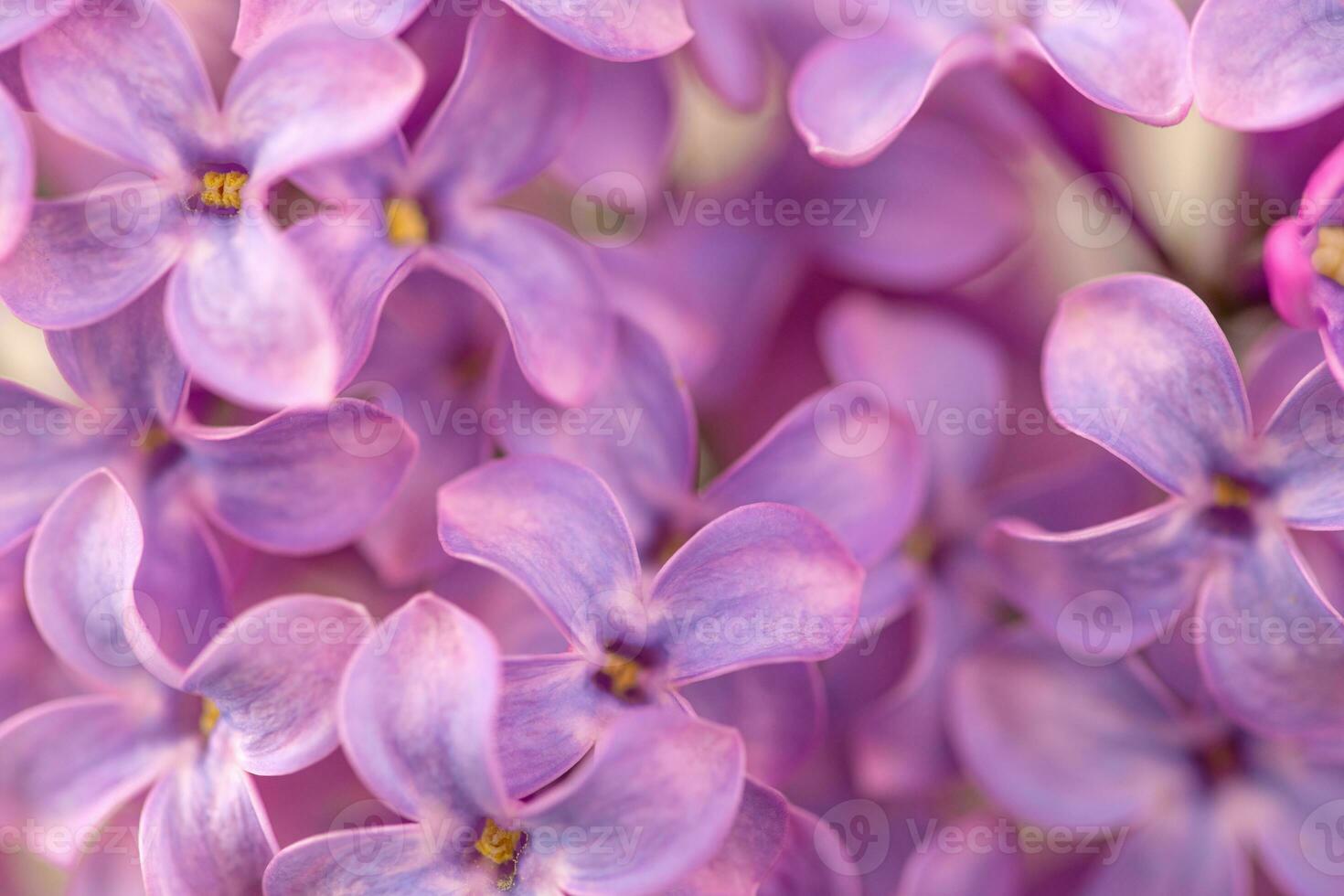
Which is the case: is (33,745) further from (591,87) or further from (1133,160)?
(1133,160)

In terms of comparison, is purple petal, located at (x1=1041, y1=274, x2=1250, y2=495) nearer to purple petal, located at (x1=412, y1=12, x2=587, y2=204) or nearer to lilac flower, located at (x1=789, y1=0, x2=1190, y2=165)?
lilac flower, located at (x1=789, y1=0, x2=1190, y2=165)

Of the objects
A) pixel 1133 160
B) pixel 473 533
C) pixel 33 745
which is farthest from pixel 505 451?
pixel 1133 160

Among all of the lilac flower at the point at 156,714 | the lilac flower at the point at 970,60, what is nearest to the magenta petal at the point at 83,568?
the lilac flower at the point at 156,714

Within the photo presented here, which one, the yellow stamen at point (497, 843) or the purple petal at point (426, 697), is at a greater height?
the purple petal at point (426, 697)

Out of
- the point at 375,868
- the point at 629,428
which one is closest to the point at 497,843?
the point at 375,868

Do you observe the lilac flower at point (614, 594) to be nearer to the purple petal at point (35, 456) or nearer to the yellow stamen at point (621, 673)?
the yellow stamen at point (621, 673)

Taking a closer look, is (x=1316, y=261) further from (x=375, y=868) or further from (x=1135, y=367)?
(x=375, y=868)

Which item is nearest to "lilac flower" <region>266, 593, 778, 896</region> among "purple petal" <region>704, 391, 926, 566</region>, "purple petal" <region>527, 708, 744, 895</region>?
"purple petal" <region>527, 708, 744, 895</region>
